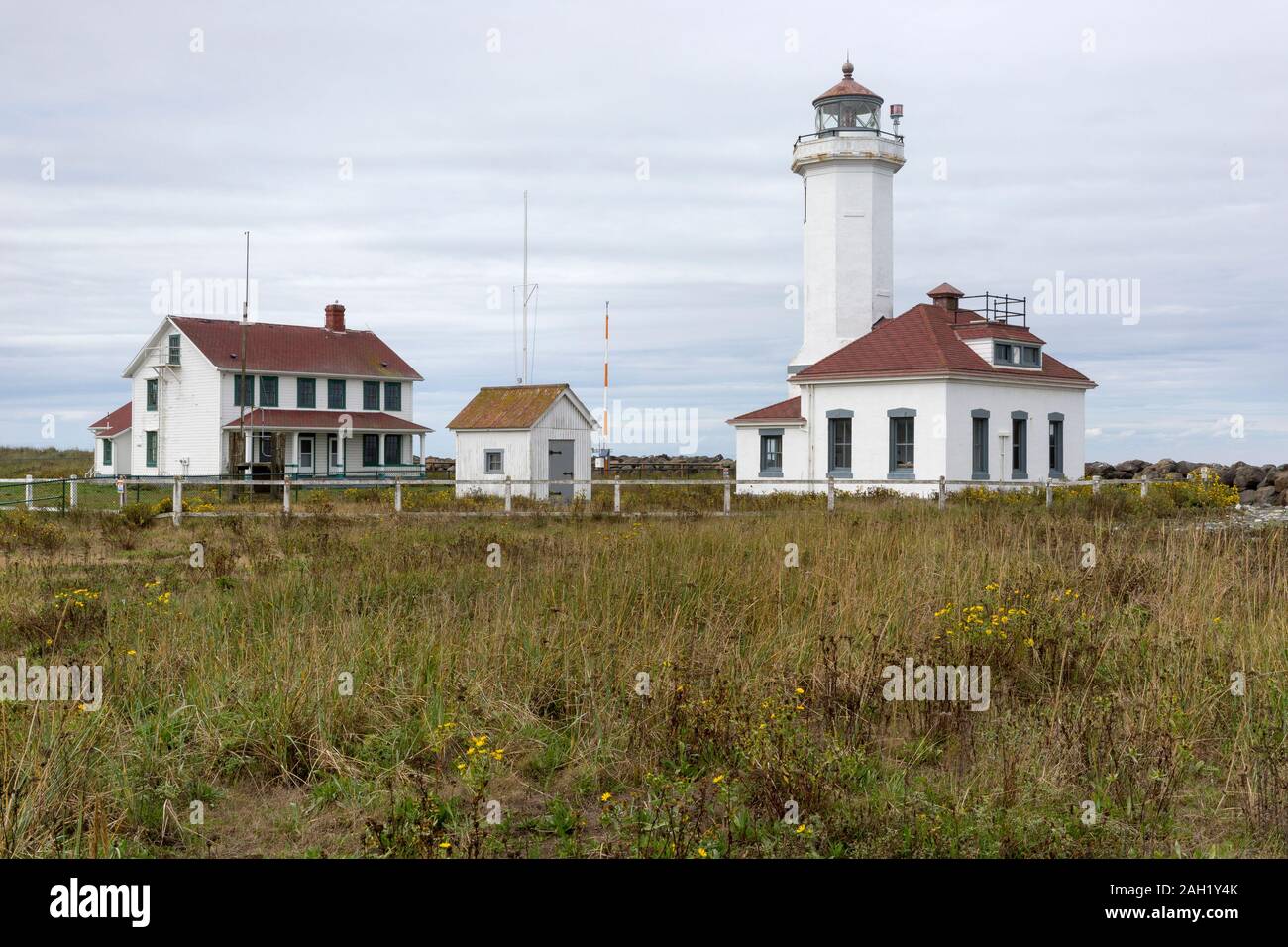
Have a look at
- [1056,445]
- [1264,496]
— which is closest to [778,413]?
[1056,445]

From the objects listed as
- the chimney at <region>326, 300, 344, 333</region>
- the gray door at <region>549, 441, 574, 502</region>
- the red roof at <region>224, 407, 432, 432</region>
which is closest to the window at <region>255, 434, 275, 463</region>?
the red roof at <region>224, 407, 432, 432</region>

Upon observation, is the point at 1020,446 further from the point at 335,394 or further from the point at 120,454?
the point at 120,454

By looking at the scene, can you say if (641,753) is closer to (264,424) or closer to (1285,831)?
(1285,831)

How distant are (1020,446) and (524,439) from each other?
562 inches

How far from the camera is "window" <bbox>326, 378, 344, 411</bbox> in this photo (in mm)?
46966

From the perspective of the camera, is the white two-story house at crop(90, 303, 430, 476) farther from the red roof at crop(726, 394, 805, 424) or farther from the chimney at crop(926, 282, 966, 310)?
the chimney at crop(926, 282, 966, 310)

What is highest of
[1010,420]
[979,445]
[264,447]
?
[1010,420]

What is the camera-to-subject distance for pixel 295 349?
4681 centimetres

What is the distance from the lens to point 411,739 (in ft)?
18.9

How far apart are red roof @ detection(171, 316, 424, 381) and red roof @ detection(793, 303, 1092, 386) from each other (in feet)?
74.9

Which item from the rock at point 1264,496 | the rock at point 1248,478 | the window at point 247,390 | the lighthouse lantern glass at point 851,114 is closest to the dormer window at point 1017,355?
the rock at point 1264,496
